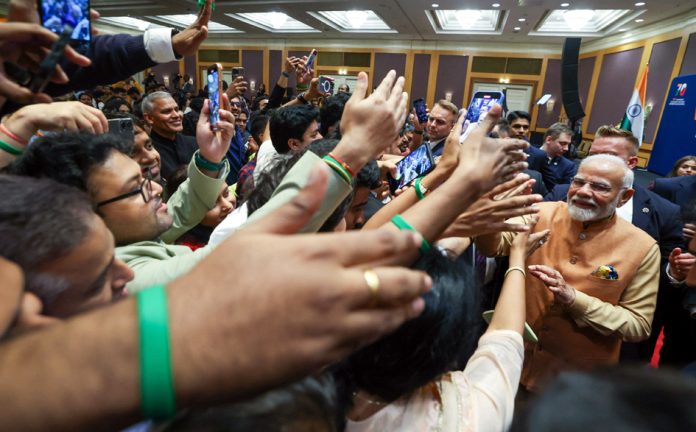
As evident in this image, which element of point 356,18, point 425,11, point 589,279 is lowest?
point 589,279

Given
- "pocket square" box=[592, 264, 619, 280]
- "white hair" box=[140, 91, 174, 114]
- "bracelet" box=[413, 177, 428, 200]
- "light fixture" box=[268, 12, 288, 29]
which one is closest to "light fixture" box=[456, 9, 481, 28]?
"light fixture" box=[268, 12, 288, 29]

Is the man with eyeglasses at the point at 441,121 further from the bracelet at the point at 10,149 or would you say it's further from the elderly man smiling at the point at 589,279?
the bracelet at the point at 10,149

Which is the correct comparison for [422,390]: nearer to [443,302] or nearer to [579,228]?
[443,302]

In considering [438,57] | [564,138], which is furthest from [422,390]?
[438,57]

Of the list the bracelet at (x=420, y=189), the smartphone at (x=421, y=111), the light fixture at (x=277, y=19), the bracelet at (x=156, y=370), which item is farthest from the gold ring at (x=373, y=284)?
the light fixture at (x=277, y=19)

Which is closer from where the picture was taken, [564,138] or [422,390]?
[422,390]

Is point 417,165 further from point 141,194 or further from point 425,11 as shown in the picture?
point 425,11

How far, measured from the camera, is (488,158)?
0.76 m

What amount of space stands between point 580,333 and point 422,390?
1.13 meters

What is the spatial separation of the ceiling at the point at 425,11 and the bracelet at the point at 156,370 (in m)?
8.86

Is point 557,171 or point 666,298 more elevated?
point 557,171

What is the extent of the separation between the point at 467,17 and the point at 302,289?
38.3 feet

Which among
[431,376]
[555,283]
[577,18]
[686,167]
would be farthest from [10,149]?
[577,18]

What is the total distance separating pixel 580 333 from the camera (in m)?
1.50
